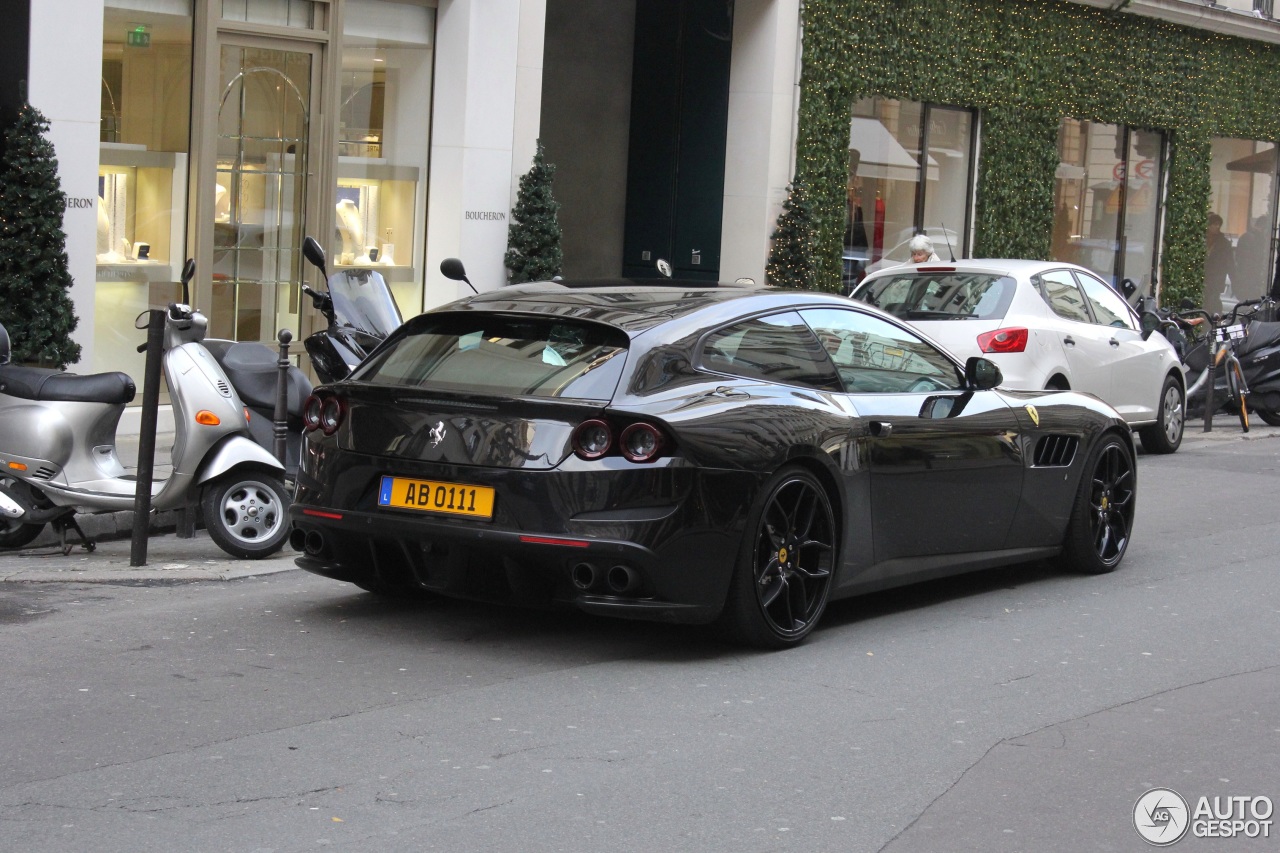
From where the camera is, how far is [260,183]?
1466cm

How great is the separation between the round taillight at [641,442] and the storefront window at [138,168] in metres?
8.22

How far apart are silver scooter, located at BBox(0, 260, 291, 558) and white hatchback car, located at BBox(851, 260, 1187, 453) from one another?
18.2 feet

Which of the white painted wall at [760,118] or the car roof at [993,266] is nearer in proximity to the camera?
the car roof at [993,266]

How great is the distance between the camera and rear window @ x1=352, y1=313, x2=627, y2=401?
21.0 feet

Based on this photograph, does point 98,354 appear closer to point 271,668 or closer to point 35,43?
point 35,43

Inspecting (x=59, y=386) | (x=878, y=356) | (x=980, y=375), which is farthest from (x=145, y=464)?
(x=980, y=375)

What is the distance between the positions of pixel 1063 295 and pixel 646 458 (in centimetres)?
826

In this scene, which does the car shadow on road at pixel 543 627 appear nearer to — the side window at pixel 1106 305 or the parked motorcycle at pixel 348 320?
the parked motorcycle at pixel 348 320

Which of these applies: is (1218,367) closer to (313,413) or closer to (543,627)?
(543,627)

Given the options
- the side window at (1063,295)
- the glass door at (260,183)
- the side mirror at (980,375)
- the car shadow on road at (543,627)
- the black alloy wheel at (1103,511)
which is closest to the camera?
the car shadow on road at (543,627)

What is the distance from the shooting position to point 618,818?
4648 millimetres

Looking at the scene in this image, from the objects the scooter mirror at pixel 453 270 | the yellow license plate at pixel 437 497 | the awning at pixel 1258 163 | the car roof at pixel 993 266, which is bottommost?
the yellow license plate at pixel 437 497

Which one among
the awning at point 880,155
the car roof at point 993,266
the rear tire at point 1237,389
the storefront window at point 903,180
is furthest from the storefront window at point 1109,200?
the car roof at point 993,266

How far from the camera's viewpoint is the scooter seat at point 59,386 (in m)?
8.59
